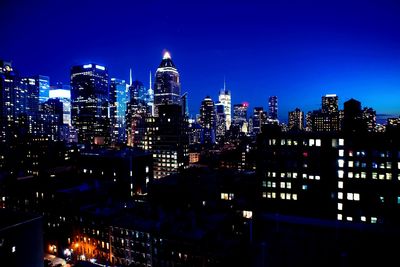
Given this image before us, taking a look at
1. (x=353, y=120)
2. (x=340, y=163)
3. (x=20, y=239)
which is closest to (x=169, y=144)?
(x=353, y=120)

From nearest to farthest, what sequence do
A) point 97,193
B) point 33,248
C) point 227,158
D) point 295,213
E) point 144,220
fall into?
point 33,248, point 144,220, point 295,213, point 97,193, point 227,158

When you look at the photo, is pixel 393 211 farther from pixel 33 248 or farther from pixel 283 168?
pixel 33 248

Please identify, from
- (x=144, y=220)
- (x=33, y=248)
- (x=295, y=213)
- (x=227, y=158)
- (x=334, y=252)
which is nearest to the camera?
(x=33, y=248)

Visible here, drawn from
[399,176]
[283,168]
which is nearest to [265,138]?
[283,168]

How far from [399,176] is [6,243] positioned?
2450 inches

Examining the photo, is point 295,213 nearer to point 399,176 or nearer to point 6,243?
point 399,176

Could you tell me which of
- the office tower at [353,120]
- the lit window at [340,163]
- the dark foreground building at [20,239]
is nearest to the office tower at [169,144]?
the office tower at [353,120]

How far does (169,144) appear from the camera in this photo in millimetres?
136375

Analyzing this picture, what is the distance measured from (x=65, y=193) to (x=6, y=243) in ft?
122

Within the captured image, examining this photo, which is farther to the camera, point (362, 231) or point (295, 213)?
point (295, 213)

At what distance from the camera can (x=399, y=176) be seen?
54500 mm

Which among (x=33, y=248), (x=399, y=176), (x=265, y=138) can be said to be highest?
(x=265, y=138)

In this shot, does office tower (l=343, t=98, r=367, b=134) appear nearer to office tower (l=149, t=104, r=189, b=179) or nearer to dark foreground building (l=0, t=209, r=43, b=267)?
dark foreground building (l=0, t=209, r=43, b=267)

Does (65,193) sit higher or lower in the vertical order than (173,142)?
lower
